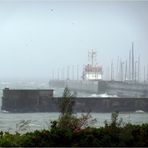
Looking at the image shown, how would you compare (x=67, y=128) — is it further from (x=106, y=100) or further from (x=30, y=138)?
(x=106, y=100)

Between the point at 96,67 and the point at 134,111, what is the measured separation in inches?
1148

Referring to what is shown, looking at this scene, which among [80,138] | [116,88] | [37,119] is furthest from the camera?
[116,88]

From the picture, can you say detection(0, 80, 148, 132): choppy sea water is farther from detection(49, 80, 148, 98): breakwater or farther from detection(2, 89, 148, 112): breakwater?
detection(49, 80, 148, 98): breakwater

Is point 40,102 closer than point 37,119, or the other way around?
point 37,119

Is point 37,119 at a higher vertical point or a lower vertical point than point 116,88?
lower

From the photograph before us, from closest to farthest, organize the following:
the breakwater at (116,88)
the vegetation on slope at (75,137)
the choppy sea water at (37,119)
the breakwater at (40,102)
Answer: the vegetation on slope at (75,137)
the choppy sea water at (37,119)
the breakwater at (40,102)
the breakwater at (116,88)

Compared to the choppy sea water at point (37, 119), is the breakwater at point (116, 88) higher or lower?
higher

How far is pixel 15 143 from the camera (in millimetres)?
7492

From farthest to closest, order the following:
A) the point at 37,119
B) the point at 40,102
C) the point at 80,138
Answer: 1. the point at 40,102
2. the point at 37,119
3. the point at 80,138

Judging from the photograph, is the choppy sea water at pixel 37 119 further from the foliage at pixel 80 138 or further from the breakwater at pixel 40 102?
the foliage at pixel 80 138

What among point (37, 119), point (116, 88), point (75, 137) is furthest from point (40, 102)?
point (75, 137)

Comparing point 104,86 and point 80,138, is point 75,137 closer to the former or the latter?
point 80,138

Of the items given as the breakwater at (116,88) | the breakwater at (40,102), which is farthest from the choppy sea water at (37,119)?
the breakwater at (116,88)

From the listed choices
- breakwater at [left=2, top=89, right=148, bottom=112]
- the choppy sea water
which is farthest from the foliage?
breakwater at [left=2, top=89, right=148, bottom=112]
